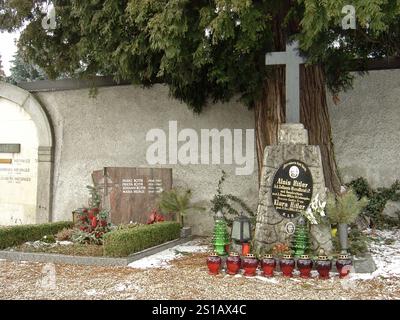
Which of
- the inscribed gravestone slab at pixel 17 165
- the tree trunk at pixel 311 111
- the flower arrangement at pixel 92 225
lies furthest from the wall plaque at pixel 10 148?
the tree trunk at pixel 311 111

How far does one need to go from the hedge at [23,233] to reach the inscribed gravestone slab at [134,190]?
3.92 ft

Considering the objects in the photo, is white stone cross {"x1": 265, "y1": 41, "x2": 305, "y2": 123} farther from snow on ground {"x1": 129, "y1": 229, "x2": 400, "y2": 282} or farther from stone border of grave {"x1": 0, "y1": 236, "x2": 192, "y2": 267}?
stone border of grave {"x1": 0, "y1": 236, "x2": 192, "y2": 267}

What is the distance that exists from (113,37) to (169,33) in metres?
1.58

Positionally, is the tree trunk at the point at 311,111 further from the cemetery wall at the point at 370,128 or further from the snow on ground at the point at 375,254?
the snow on ground at the point at 375,254

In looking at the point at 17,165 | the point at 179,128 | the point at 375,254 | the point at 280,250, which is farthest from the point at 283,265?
the point at 17,165

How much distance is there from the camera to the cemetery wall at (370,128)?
356 inches

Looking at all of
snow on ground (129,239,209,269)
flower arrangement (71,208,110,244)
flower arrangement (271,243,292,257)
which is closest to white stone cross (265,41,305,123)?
flower arrangement (271,243,292,257)

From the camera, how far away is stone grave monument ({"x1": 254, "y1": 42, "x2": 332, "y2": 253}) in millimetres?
6438

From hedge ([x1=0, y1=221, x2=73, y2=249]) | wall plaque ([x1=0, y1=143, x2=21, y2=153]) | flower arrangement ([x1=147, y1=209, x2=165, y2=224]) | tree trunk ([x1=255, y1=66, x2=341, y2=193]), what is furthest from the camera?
wall plaque ([x1=0, y1=143, x2=21, y2=153])

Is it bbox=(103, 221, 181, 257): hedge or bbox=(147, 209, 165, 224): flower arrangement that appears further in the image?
bbox=(147, 209, 165, 224): flower arrangement

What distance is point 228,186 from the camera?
9.84 meters

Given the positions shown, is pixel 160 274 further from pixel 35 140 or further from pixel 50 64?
pixel 35 140

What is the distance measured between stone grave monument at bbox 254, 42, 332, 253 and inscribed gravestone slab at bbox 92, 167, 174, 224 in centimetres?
315
